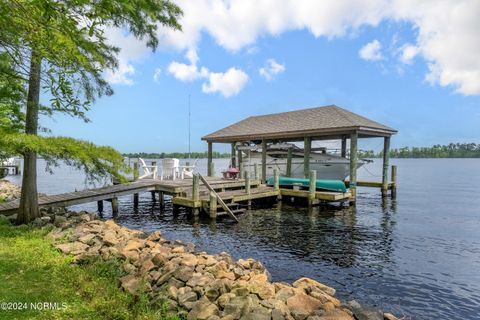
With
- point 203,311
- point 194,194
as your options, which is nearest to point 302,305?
point 203,311

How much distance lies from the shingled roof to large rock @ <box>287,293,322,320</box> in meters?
12.9

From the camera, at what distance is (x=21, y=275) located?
211 inches

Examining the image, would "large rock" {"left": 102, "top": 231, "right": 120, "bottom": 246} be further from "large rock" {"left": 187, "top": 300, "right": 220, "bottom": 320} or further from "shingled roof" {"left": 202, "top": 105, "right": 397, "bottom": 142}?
"shingled roof" {"left": 202, "top": 105, "right": 397, "bottom": 142}

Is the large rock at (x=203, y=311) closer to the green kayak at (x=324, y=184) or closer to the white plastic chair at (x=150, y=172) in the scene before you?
the green kayak at (x=324, y=184)

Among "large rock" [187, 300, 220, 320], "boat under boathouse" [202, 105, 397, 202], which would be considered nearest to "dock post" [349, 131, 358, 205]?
"boat under boathouse" [202, 105, 397, 202]

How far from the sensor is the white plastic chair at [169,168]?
1843 centimetres

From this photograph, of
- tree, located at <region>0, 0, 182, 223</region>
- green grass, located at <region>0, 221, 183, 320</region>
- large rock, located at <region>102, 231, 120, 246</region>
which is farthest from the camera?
large rock, located at <region>102, 231, 120, 246</region>

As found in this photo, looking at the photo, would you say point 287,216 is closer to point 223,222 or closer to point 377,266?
point 223,222

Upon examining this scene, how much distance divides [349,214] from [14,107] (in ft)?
44.7

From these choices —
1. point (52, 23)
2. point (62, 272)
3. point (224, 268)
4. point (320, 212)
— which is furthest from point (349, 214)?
point (52, 23)

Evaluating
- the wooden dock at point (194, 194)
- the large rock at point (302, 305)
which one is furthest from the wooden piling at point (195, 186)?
the large rock at point (302, 305)

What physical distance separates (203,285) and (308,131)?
561 inches

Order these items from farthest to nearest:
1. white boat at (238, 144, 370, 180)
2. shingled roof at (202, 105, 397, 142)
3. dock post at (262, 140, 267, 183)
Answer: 1. dock post at (262, 140, 267, 183)
2. white boat at (238, 144, 370, 180)
3. shingled roof at (202, 105, 397, 142)

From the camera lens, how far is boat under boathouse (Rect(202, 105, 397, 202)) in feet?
57.1
